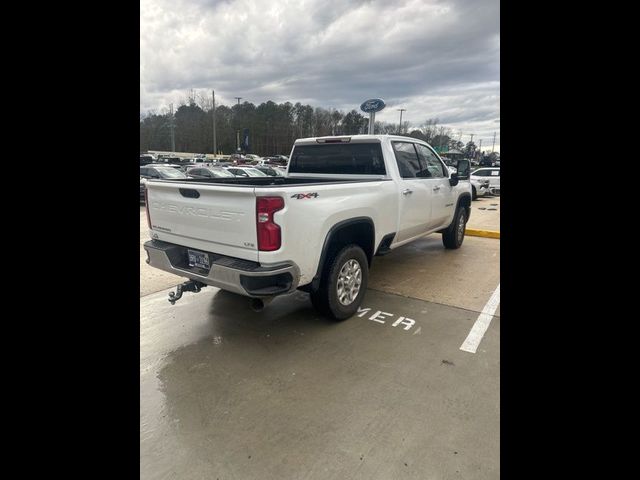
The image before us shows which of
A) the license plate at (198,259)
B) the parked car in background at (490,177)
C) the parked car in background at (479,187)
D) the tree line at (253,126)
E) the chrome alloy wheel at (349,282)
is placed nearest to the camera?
the license plate at (198,259)

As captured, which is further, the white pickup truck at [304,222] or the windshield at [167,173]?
the windshield at [167,173]

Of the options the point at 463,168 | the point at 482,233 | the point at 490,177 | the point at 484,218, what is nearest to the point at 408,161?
the point at 463,168

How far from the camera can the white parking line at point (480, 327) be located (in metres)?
3.49

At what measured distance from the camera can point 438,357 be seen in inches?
130

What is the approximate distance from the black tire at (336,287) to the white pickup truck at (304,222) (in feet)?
0.04

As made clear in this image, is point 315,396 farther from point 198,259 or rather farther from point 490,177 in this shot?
point 490,177

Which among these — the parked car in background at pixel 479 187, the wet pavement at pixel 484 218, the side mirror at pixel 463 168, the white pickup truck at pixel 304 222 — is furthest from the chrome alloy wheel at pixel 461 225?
the parked car in background at pixel 479 187

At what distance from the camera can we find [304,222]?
314cm

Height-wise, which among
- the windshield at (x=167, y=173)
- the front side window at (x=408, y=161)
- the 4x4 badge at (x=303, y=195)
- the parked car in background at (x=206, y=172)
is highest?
the parked car in background at (x=206, y=172)

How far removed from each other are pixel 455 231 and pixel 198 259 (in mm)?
5007

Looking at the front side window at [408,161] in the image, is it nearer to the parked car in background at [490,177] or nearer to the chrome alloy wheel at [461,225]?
the chrome alloy wheel at [461,225]

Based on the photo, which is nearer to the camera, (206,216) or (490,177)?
(206,216)

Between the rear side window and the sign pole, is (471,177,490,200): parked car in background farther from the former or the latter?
the rear side window
